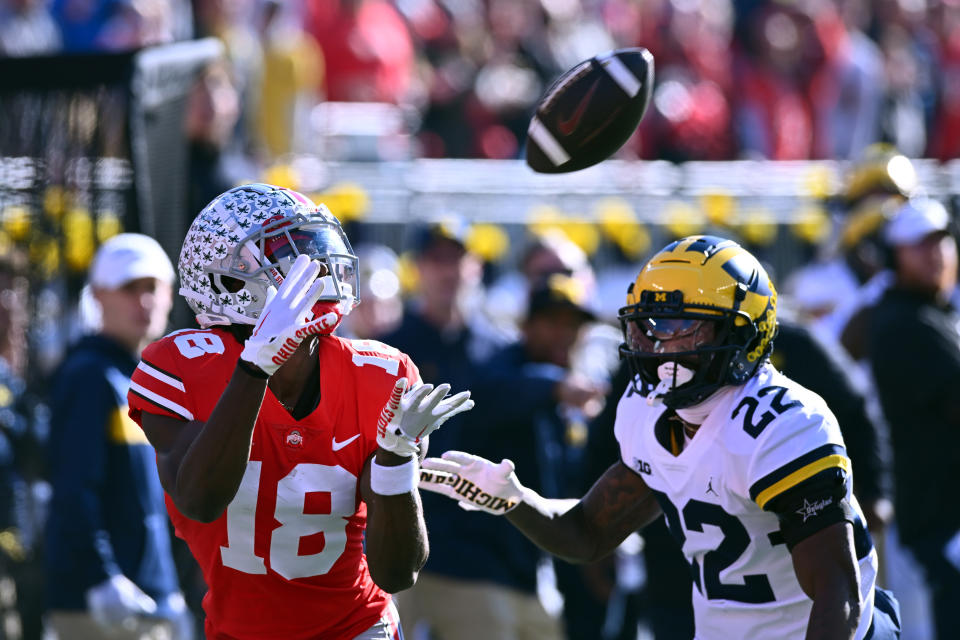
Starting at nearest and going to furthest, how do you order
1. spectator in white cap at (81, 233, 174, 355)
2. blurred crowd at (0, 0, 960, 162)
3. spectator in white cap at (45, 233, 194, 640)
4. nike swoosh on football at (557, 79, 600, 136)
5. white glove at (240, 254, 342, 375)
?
white glove at (240, 254, 342, 375) → nike swoosh on football at (557, 79, 600, 136) → spectator in white cap at (45, 233, 194, 640) → spectator in white cap at (81, 233, 174, 355) → blurred crowd at (0, 0, 960, 162)

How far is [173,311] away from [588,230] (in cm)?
332

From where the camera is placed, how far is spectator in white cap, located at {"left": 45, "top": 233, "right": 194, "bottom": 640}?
5.10m

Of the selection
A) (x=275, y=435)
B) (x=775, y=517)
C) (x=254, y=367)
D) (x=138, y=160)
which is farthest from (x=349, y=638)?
(x=138, y=160)

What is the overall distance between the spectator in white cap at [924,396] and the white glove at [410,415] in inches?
130

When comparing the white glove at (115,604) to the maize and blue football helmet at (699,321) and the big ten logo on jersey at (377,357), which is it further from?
the maize and blue football helmet at (699,321)

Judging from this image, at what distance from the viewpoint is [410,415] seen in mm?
2996

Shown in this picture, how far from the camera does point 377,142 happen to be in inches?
352

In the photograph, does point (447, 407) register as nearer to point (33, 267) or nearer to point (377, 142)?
point (33, 267)

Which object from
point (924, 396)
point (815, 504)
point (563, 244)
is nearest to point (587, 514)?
point (815, 504)

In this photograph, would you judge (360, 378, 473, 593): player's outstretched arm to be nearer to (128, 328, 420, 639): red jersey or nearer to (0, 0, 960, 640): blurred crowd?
(128, 328, 420, 639): red jersey

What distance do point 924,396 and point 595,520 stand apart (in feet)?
8.33

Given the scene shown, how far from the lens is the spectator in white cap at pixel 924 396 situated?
5.79m

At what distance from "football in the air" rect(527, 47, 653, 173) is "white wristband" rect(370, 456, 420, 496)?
56.3 inches

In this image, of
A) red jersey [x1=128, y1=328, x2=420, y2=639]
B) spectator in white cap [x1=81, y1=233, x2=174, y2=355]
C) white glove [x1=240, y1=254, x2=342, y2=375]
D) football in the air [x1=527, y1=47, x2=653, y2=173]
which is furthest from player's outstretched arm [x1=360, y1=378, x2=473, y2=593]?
spectator in white cap [x1=81, y1=233, x2=174, y2=355]
